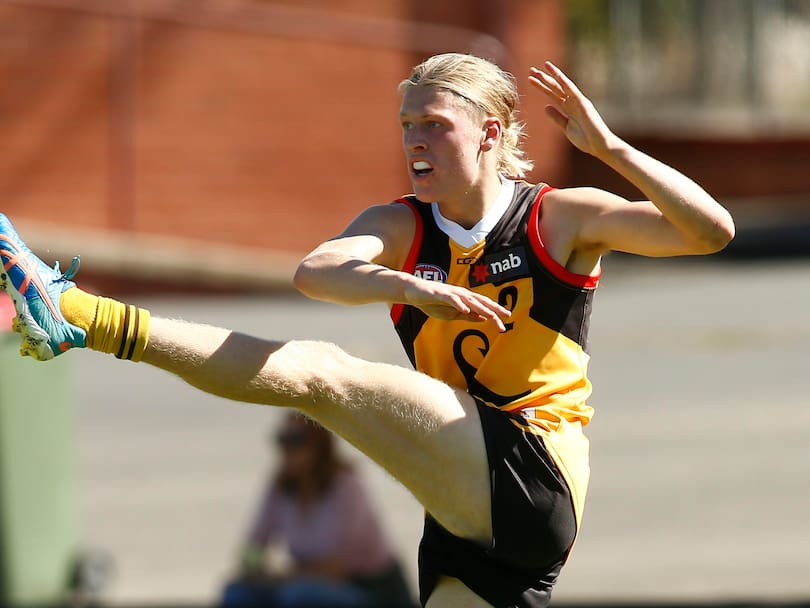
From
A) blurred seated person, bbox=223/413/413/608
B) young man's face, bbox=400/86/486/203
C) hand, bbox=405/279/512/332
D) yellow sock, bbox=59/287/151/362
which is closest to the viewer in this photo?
hand, bbox=405/279/512/332

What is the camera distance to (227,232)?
17969 millimetres

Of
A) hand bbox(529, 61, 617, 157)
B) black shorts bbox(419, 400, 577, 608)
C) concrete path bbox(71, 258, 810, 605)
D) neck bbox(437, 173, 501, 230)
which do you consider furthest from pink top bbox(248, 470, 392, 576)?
hand bbox(529, 61, 617, 157)

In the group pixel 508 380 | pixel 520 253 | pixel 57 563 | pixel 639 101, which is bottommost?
pixel 57 563

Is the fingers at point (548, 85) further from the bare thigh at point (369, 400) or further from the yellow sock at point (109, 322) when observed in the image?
the yellow sock at point (109, 322)

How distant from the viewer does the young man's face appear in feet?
14.0

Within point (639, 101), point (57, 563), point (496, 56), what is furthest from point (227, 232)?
point (57, 563)

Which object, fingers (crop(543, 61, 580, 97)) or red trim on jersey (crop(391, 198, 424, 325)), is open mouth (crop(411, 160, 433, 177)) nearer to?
red trim on jersey (crop(391, 198, 424, 325))

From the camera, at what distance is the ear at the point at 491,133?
4.39 m

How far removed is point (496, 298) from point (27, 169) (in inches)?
539

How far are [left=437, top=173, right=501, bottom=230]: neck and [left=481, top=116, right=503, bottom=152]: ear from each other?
10 centimetres

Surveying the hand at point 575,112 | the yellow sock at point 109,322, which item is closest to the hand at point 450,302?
the hand at point 575,112

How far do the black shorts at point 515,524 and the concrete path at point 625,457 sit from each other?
5.19 meters

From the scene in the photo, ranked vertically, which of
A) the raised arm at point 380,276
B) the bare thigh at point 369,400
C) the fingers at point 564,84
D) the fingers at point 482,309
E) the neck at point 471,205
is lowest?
the bare thigh at point 369,400

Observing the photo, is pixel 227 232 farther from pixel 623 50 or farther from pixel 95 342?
pixel 95 342
